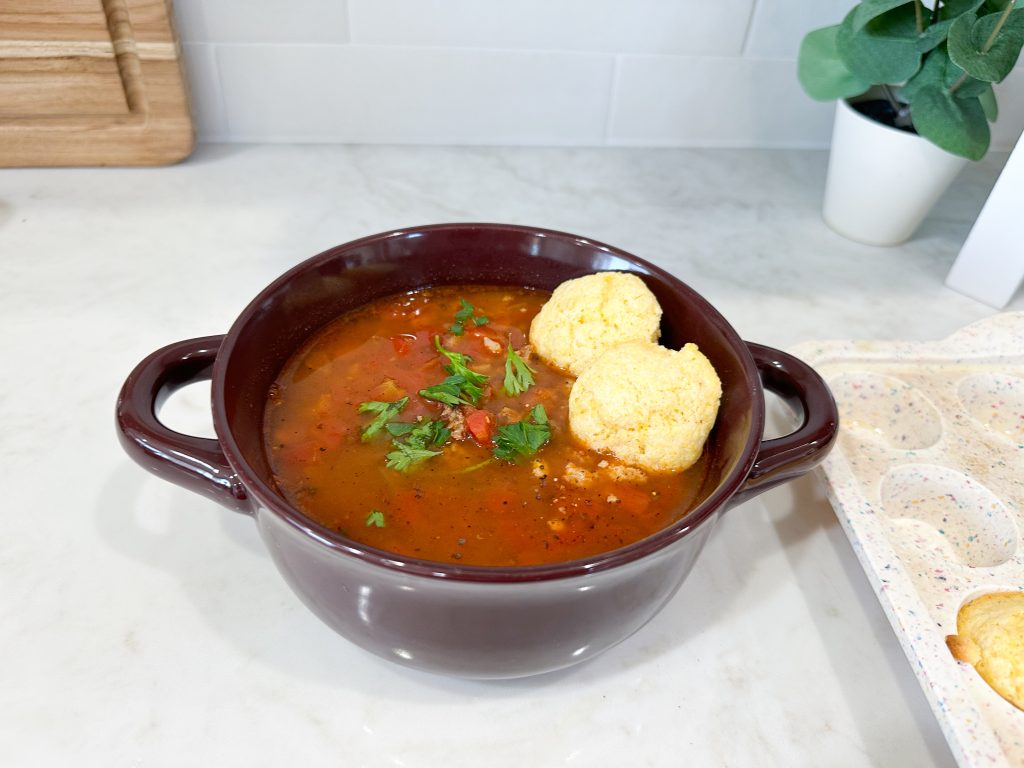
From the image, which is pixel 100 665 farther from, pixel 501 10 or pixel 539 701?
pixel 501 10

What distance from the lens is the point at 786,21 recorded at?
1.82 meters

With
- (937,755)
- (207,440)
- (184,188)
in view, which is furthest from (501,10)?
(937,755)

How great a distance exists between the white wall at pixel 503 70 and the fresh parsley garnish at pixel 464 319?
79cm

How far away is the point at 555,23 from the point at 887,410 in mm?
989

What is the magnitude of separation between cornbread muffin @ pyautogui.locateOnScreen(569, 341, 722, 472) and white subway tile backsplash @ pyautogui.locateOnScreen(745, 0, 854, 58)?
1097 millimetres

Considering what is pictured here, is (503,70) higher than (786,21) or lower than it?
lower

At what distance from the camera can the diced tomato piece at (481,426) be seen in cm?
102

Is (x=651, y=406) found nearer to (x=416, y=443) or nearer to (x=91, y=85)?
(x=416, y=443)

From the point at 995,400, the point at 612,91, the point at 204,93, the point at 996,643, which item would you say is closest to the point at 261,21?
the point at 204,93

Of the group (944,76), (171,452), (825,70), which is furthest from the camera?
(825,70)

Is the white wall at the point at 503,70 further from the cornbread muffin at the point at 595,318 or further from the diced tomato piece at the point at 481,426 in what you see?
the diced tomato piece at the point at 481,426

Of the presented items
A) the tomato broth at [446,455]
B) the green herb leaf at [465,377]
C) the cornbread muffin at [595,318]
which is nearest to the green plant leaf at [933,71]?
the cornbread muffin at [595,318]

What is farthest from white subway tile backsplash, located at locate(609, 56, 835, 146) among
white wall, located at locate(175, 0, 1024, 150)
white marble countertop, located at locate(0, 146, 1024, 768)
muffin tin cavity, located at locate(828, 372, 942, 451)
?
muffin tin cavity, located at locate(828, 372, 942, 451)

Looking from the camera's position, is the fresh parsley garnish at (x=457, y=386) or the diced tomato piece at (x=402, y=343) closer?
the fresh parsley garnish at (x=457, y=386)
